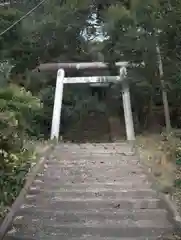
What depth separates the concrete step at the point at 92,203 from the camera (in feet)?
20.2

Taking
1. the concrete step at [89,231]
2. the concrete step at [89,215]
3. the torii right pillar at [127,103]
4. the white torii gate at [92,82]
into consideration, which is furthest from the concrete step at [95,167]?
the torii right pillar at [127,103]

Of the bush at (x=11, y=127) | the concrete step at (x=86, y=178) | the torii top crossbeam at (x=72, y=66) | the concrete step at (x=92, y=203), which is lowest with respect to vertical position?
the concrete step at (x=92, y=203)

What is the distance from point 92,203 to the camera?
6.30 m

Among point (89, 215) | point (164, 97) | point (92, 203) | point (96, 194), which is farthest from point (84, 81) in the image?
point (89, 215)

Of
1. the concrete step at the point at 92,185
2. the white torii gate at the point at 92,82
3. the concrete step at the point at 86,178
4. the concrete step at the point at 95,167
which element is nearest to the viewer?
the concrete step at the point at 92,185

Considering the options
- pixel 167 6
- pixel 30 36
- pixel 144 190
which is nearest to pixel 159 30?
pixel 167 6

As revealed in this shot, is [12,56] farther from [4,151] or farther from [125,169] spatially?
[4,151]

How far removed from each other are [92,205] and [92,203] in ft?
0.29

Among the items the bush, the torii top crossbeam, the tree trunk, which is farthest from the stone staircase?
the torii top crossbeam

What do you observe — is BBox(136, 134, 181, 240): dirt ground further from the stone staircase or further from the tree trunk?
the tree trunk

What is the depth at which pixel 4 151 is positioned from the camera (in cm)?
545

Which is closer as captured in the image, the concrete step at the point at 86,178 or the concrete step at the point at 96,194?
the concrete step at the point at 96,194

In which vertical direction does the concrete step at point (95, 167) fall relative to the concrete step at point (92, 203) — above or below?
above

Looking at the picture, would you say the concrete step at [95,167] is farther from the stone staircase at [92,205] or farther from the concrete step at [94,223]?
the concrete step at [94,223]
